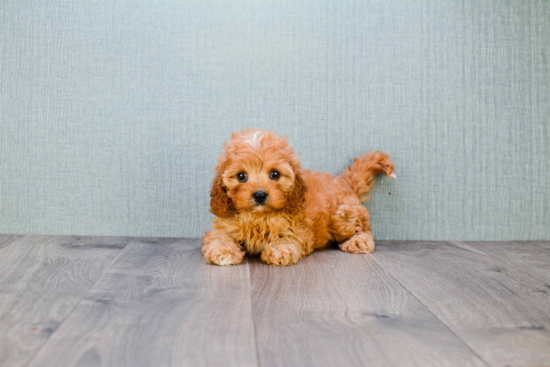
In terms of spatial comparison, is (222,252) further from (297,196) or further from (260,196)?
(297,196)

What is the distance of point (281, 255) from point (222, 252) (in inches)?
9.5

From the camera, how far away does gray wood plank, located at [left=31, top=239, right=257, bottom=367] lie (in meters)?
1.02

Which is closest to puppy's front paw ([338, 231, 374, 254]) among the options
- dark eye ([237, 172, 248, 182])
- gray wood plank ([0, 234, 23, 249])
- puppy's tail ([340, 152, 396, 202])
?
puppy's tail ([340, 152, 396, 202])

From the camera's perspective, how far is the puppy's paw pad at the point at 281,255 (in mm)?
1847

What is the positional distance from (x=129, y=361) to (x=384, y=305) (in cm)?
76

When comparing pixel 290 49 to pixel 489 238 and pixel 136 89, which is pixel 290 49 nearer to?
pixel 136 89

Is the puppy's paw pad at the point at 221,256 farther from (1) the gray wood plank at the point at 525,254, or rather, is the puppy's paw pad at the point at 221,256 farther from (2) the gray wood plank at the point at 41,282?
(1) the gray wood plank at the point at 525,254

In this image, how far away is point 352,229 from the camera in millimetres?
2152

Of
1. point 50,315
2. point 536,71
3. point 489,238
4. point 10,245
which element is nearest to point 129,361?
point 50,315

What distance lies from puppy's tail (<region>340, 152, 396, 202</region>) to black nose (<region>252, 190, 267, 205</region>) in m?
0.63

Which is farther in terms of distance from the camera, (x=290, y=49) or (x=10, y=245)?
(x=290, y=49)

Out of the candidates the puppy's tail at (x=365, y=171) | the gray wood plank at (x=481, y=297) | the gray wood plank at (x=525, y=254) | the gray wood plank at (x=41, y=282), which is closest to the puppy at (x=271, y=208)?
the puppy's tail at (x=365, y=171)

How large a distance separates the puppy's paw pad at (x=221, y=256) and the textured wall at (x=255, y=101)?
21.2 inches

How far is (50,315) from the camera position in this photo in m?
1.26
